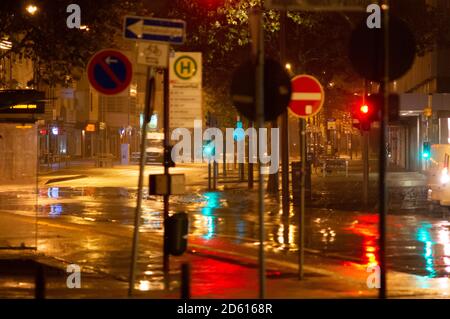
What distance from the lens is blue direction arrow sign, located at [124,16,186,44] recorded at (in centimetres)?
1116

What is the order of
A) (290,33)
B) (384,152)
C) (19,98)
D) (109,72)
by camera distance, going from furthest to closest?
1. (290,33)
2. (19,98)
3. (109,72)
4. (384,152)

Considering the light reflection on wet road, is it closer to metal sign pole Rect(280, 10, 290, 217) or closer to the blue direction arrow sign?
metal sign pole Rect(280, 10, 290, 217)

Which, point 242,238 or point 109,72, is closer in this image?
point 109,72

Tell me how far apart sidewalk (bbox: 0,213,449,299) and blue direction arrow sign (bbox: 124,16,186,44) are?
346 cm

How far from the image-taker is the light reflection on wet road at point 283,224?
15703mm

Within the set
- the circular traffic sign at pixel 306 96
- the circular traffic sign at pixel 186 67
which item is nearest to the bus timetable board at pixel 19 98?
the circular traffic sign at pixel 186 67

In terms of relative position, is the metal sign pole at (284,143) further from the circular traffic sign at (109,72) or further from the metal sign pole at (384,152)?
the metal sign pole at (384,152)

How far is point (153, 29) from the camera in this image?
11312 millimetres

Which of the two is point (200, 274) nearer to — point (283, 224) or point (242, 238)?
point (242, 238)

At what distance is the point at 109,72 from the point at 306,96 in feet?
10.1

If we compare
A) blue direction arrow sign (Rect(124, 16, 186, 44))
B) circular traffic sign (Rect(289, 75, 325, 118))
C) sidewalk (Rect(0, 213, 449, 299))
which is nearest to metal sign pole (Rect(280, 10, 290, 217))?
sidewalk (Rect(0, 213, 449, 299))

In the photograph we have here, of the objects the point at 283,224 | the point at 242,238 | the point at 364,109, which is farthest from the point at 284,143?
the point at 242,238
